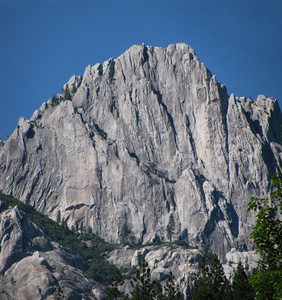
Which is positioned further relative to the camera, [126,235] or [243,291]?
[126,235]

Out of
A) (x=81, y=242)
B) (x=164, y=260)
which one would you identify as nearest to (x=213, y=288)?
(x=164, y=260)

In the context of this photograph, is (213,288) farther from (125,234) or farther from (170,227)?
(125,234)

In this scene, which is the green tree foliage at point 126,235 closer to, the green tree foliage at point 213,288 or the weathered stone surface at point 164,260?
the weathered stone surface at point 164,260

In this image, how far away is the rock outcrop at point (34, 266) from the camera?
122875 mm

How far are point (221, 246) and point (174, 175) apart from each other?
118 ft

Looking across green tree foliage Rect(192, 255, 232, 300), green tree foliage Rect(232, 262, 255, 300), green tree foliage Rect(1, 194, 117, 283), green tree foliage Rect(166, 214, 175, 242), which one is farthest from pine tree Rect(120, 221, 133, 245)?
green tree foliage Rect(232, 262, 255, 300)

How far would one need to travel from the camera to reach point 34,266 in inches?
5079

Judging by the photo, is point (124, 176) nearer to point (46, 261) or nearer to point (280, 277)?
point (46, 261)

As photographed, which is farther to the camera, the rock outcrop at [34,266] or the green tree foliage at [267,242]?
the rock outcrop at [34,266]

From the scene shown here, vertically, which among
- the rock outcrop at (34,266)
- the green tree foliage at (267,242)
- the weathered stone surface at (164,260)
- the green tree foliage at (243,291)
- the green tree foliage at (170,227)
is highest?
the green tree foliage at (170,227)

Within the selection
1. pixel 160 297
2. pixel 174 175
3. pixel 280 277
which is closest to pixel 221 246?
pixel 174 175

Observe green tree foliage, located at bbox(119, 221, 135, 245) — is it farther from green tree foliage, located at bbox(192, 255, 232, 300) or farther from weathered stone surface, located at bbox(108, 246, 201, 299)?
green tree foliage, located at bbox(192, 255, 232, 300)

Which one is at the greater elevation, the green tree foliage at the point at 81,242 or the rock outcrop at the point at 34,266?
the green tree foliage at the point at 81,242

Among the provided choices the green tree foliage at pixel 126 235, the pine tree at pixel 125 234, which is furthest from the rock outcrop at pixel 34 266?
the green tree foliage at pixel 126 235
